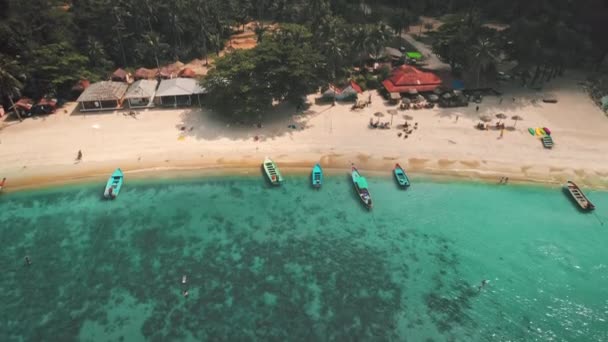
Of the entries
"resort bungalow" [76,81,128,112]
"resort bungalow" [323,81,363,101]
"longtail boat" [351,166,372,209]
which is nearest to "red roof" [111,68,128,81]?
"resort bungalow" [76,81,128,112]

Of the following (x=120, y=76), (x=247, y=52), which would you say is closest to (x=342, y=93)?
(x=247, y=52)

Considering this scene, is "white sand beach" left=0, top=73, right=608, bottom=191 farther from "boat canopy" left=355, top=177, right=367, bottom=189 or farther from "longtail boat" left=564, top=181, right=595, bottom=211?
"boat canopy" left=355, top=177, right=367, bottom=189

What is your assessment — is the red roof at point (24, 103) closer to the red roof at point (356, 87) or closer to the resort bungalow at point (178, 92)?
the resort bungalow at point (178, 92)

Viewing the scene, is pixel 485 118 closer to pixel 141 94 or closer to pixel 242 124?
pixel 242 124

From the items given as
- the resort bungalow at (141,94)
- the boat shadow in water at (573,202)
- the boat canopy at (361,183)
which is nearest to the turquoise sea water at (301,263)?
the boat shadow in water at (573,202)

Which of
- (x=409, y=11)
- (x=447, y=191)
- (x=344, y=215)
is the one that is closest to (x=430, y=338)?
(x=344, y=215)
